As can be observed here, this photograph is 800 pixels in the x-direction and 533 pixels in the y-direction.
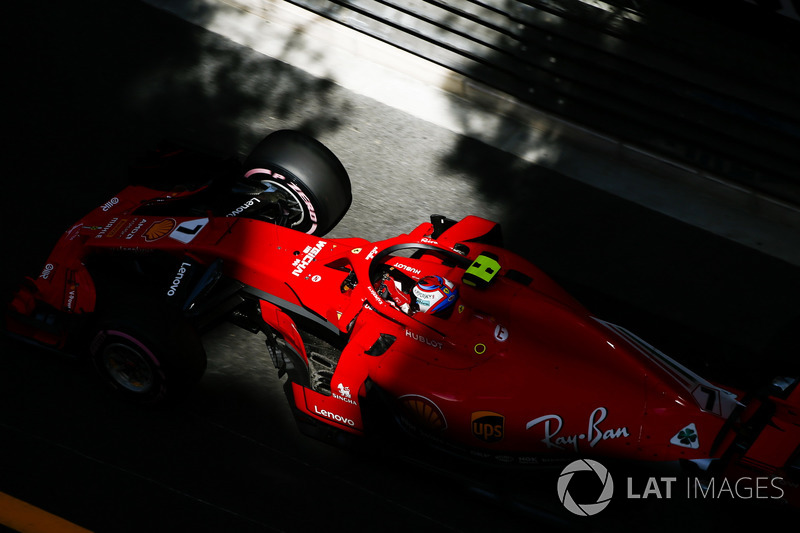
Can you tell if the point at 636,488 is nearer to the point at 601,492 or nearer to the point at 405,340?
the point at 601,492

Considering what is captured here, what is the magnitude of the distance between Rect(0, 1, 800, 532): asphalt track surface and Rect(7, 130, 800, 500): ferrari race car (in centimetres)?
26

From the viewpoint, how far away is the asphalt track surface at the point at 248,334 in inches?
158

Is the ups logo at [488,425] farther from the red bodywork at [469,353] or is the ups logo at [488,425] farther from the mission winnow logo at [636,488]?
the mission winnow logo at [636,488]

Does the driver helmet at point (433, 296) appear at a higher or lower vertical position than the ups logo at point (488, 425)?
higher

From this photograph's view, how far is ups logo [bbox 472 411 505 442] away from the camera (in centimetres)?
377

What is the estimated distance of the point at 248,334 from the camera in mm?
4680

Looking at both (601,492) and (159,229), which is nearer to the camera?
(601,492)

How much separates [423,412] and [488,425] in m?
0.34

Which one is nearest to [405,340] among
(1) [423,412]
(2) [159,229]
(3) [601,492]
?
Result: (1) [423,412]

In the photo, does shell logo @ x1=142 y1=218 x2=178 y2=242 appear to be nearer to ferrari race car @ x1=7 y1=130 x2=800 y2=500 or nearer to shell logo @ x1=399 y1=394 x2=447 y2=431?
ferrari race car @ x1=7 y1=130 x2=800 y2=500

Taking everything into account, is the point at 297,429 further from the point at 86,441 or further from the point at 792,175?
the point at 792,175

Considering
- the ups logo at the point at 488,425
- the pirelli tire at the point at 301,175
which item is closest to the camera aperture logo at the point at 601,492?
the ups logo at the point at 488,425

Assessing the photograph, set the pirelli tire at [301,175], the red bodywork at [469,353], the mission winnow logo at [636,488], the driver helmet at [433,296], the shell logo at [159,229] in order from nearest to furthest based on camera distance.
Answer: the mission winnow logo at [636,488]
the red bodywork at [469,353]
the driver helmet at [433,296]
the shell logo at [159,229]
the pirelli tire at [301,175]

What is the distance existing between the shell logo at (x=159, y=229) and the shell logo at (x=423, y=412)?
1705 millimetres
